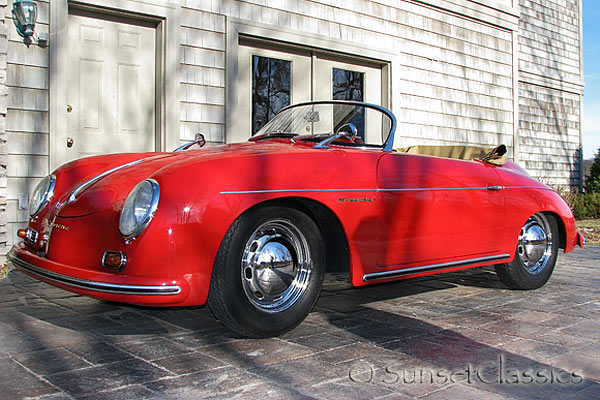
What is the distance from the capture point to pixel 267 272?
2.94 meters

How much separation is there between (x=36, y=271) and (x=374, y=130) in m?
2.27

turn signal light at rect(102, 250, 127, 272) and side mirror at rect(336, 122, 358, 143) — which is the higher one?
side mirror at rect(336, 122, 358, 143)

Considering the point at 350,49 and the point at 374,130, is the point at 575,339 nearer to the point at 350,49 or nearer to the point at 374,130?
the point at 374,130

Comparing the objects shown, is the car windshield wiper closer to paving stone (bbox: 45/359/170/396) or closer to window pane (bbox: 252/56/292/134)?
paving stone (bbox: 45/359/170/396)

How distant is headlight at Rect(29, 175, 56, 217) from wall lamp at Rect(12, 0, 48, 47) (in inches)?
109

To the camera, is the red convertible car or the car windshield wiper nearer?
the red convertible car

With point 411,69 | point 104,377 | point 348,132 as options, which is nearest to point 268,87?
point 411,69

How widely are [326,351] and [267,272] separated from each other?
0.49m

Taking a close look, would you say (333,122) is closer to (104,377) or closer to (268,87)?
(104,377)

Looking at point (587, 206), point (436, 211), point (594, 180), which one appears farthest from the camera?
point (594, 180)

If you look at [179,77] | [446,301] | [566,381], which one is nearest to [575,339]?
[566,381]

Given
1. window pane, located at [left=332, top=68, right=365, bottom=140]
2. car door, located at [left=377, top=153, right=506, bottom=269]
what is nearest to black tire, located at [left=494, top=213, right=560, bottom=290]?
car door, located at [left=377, top=153, right=506, bottom=269]

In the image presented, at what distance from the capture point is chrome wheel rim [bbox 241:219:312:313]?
9.50 ft

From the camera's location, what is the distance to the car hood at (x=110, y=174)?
288 cm
